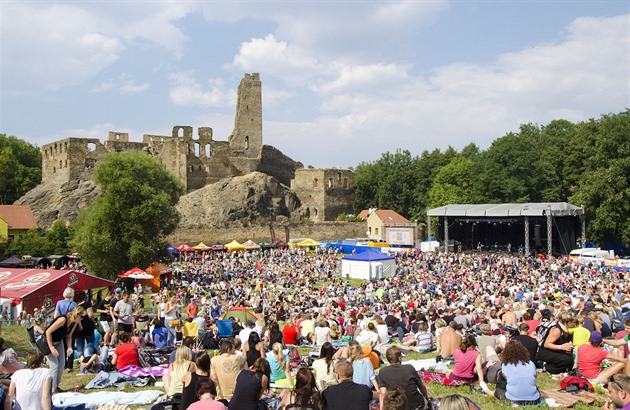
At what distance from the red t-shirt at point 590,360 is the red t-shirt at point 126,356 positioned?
21.7 ft

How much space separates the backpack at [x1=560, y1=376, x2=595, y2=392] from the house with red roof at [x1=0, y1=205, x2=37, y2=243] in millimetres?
40607

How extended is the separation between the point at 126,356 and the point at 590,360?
22.4 ft

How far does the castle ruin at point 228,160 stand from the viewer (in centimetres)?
5238

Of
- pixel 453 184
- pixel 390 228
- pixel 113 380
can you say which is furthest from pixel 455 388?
pixel 453 184

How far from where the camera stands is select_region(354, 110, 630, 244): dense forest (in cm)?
3741

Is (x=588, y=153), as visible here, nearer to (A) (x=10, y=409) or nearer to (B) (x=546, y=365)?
(B) (x=546, y=365)

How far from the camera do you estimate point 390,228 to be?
47562 millimetres

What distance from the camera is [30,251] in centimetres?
3478

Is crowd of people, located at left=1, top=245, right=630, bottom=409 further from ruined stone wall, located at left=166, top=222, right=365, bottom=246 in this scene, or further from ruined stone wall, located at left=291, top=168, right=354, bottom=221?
ruined stone wall, located at left=291, top=168, right=354, bottom=221

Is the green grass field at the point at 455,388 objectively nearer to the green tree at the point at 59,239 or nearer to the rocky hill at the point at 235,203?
the green tree at the point at 59,239

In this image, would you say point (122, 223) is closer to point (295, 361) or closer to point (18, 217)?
point (18, 217)

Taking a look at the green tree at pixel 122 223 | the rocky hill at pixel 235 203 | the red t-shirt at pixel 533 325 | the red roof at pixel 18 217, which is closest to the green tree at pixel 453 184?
the rocky hill at pixel 235 203

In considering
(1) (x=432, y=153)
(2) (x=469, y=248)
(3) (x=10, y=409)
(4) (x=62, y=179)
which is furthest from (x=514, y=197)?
(3) (x=10, y=409)

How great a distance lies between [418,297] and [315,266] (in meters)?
15.5
